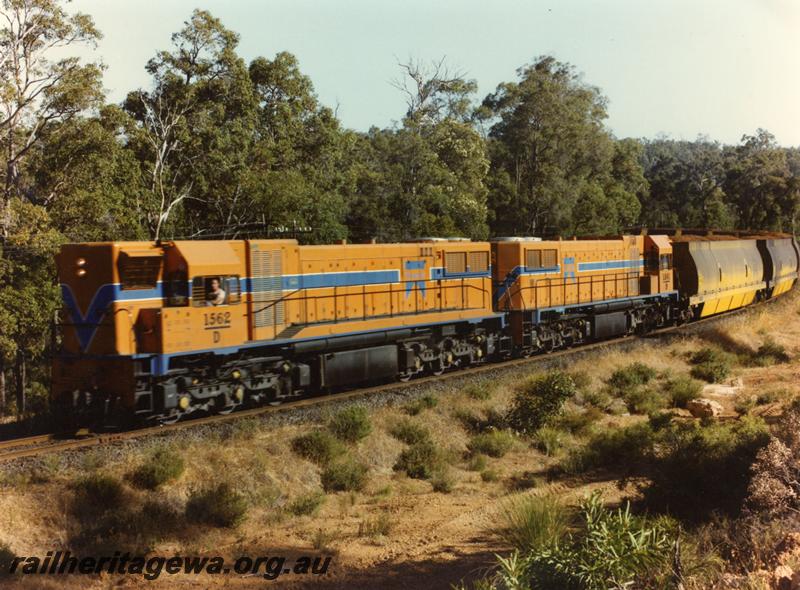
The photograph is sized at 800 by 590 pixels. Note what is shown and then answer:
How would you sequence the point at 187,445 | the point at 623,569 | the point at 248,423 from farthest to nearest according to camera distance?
the point at 248,423, the point at 187,445, the point at 623,569

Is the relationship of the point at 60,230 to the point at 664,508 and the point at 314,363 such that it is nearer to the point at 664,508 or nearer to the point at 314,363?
the point at 314,363

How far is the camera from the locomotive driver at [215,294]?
1535cm

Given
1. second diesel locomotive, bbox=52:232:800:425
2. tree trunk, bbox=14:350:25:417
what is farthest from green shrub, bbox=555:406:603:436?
tree trunk, bbox=14:350:25:417

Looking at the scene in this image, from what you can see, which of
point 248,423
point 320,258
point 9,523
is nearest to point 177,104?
point 320,258

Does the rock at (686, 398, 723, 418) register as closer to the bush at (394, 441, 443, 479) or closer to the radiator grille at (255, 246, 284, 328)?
the bush at (394, 441, 443, 479)

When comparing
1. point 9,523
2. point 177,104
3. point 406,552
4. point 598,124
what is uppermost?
point 598,124

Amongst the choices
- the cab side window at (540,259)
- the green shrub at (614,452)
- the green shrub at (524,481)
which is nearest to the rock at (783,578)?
the green shrub at (524,481)

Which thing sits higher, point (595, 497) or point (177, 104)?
point (177, 104)

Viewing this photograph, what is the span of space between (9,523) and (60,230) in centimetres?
1885

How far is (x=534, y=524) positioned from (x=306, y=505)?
15.4 feet

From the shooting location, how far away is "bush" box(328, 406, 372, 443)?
16.0m

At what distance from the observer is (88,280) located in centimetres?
1456

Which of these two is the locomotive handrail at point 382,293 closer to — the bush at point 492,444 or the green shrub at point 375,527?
the bush at point 492,444

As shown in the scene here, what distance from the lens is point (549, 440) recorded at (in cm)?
1805
